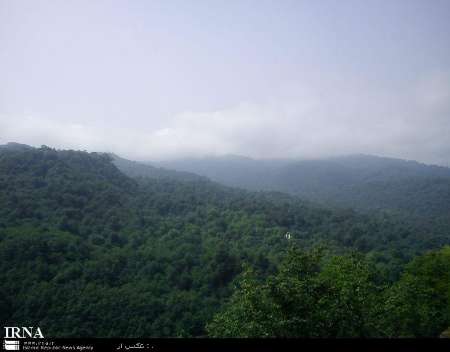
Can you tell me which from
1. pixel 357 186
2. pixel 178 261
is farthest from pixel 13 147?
pixel 357 186

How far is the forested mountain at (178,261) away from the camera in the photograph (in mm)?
6869

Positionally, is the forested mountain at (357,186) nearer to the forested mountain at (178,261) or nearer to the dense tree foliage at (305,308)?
the forested mountain at (178,261)

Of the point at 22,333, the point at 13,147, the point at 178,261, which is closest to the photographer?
the point at 22,333

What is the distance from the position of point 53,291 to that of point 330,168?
13096cm

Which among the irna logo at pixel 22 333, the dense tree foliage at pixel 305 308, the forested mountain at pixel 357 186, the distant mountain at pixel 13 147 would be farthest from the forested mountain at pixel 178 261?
the forested mountain at pixel 357 186

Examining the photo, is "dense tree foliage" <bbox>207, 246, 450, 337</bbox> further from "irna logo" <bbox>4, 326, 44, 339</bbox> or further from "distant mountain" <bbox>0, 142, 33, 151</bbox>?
"distant mountain" <bbox>0, 142, 33, 151</bbox>

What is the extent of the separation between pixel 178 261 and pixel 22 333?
66.9 feet

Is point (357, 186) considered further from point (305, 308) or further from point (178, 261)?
point (305, 308)

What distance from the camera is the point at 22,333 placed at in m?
4.29

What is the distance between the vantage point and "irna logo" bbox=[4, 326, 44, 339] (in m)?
4.13

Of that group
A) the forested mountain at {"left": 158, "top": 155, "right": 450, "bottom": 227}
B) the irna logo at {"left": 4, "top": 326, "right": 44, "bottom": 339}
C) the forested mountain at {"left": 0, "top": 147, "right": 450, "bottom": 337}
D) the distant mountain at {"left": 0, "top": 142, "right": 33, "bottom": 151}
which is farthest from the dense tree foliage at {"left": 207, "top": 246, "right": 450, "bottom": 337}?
the forested mountain at {"left": 158, "top": 155, "right": 450, "bottom": 227}

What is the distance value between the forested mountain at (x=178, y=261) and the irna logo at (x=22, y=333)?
359 centimetres

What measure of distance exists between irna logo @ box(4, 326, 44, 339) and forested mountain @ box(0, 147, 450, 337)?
3.59 m

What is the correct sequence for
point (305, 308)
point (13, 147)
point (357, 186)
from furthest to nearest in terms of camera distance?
1. point (357, 186)
2. point (13, 147)
3. point (305, 308)
